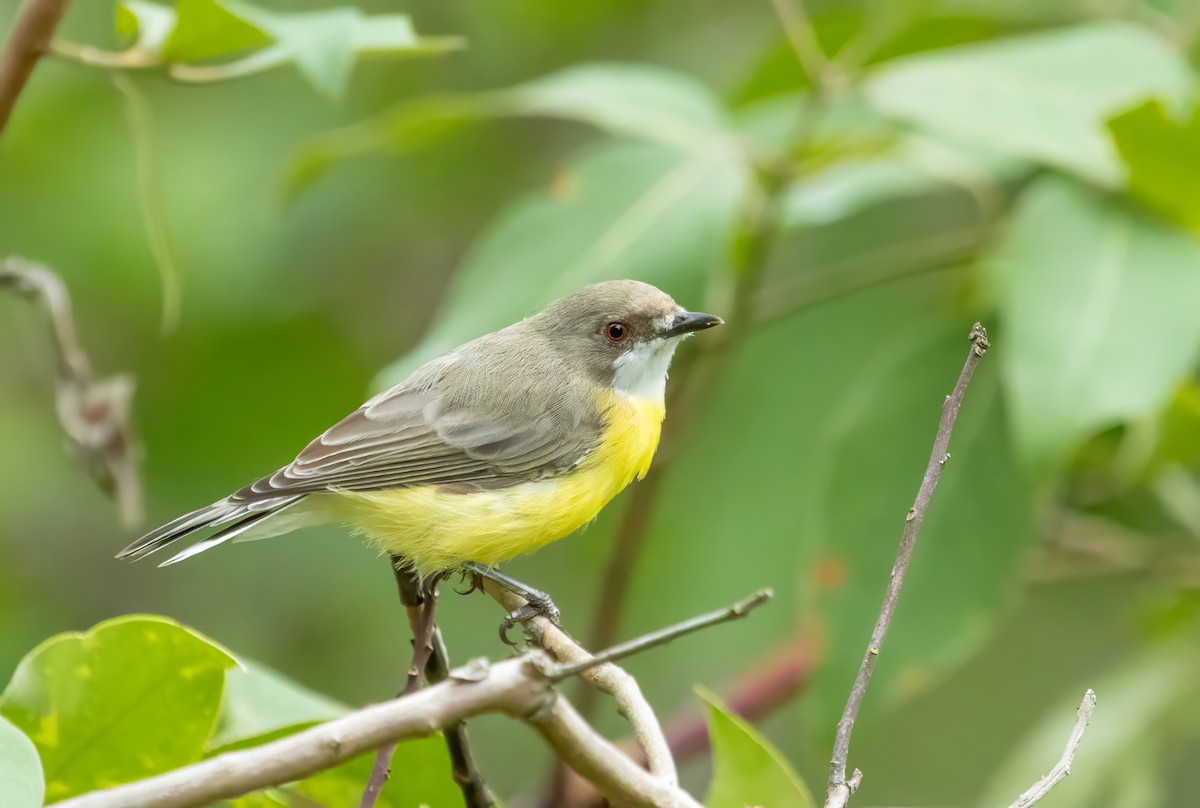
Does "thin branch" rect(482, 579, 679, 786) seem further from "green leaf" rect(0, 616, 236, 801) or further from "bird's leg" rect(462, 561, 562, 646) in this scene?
"green leaf" rect(0, 616, 236, 801)

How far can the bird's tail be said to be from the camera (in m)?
2.85

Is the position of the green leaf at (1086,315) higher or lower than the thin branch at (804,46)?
lower

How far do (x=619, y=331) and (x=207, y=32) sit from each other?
156 cm

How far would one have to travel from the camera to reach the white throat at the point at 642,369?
3752mm

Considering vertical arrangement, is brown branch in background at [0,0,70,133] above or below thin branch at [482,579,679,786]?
above

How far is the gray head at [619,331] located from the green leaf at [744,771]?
182 cm

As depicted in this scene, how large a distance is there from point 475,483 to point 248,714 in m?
0.97

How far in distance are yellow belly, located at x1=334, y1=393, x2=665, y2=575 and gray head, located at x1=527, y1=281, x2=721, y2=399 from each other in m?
0.25

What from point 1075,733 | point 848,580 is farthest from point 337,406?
point 1075,733

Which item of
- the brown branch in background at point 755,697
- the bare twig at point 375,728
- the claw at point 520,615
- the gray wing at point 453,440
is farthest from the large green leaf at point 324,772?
the brown branch in background at point 755,697

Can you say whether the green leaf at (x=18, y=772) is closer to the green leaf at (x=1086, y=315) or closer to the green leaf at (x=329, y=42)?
the green leaf at (x=329, y=42)

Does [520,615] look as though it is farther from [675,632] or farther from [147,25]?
[675,632]

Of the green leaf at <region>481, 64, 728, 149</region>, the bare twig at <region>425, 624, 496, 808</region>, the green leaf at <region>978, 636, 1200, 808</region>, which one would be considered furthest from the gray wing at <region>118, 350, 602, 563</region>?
the green leaf at <region>978, 636, 1200, 808</region>

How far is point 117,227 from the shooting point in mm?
4926
